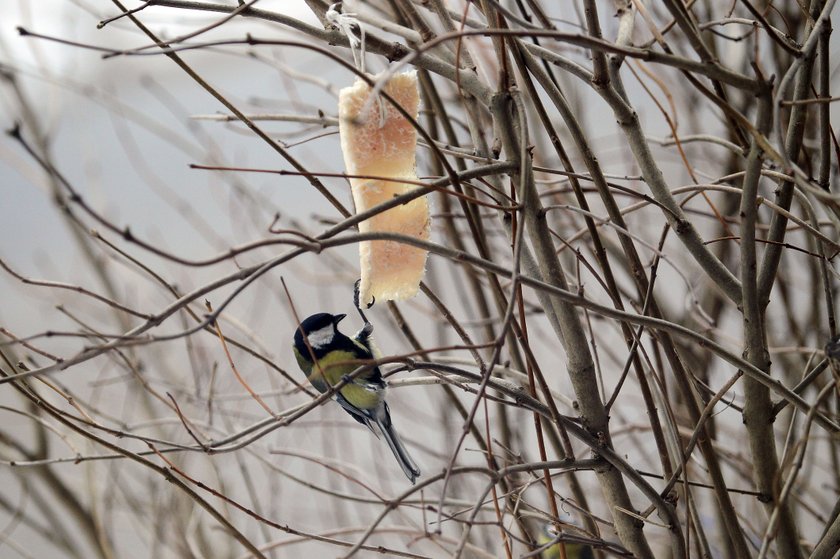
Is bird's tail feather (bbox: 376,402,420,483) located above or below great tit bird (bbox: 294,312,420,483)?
below

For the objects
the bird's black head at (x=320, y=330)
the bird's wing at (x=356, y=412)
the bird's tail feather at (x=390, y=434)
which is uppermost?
the bird's black head at (x=320, y=330)

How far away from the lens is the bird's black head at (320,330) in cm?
59

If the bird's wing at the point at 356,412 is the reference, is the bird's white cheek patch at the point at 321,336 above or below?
above

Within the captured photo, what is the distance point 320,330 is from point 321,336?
18 millimetres

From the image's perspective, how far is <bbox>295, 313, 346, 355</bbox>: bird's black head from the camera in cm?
59

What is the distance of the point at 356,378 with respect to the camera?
0.57m

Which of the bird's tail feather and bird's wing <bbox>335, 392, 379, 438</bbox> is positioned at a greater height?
bird's wing <bbox>335, 392, 379, 438</bbox>

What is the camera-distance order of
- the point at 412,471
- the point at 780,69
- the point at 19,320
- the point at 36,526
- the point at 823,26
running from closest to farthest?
the point at 823,26 → the point at 412,471 → the point at 780,69 → the point at 36,526 → the point at 19,320

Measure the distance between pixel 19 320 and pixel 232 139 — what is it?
2.78 ft

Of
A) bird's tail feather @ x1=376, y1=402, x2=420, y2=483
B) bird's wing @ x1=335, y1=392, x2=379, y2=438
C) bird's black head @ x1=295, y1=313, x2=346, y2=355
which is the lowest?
bird's tail feather @ x1=376, y1=402, x2=420, y2=483

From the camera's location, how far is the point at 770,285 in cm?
51

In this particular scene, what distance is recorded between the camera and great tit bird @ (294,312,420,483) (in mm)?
586

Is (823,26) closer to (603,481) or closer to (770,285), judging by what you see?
(770,285)

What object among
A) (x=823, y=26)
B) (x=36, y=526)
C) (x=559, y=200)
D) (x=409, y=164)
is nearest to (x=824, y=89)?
(x=823, y=26)
